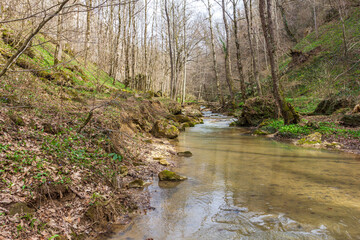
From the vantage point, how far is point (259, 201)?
434cm

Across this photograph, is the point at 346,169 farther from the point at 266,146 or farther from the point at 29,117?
the point at 29,117

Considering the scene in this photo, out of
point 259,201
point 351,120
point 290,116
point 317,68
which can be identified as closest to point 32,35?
point 259,201

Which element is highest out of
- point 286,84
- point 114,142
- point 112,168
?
point 286,84

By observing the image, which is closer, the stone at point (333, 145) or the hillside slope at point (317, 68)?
the stone at point (333, 145)

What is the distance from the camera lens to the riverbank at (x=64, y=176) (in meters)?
3.05

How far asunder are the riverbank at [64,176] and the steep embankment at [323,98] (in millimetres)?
7254

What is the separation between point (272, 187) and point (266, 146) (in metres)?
4.81

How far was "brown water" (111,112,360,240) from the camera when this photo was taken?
3.37 m

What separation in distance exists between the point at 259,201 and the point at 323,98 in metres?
15.5

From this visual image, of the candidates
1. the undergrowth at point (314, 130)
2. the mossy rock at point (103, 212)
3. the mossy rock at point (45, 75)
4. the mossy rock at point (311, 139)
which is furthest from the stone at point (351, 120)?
the mossy rock at point (45, 75)

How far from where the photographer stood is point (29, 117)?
17.4 ft

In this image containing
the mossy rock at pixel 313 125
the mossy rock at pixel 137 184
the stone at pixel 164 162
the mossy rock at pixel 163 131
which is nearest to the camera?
the mossy rock at pixel 137 184

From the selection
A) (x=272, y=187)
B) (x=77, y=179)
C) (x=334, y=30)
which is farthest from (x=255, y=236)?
(x=334, y=30)

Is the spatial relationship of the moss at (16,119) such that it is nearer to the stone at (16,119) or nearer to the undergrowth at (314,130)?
the stone at (16,119)
